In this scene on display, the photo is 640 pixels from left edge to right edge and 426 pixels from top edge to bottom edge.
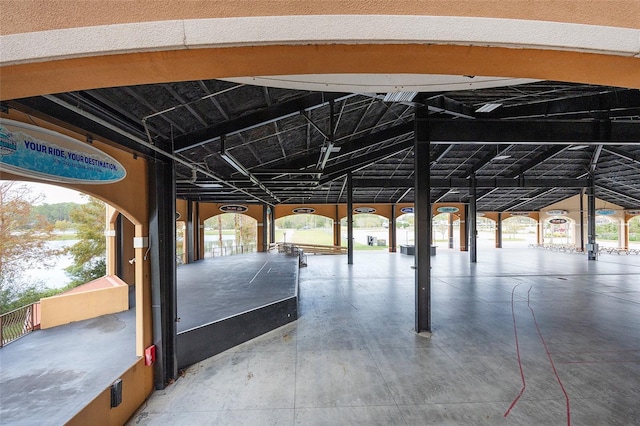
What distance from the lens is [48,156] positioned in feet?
8.77

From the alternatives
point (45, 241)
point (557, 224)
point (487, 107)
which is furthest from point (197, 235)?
point (557, 224)

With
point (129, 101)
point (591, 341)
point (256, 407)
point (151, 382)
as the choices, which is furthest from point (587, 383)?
point (129, 101)

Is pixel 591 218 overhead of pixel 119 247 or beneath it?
overhead

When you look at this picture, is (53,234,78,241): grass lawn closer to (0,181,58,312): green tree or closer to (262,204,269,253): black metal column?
(0,181,58,312): green tree

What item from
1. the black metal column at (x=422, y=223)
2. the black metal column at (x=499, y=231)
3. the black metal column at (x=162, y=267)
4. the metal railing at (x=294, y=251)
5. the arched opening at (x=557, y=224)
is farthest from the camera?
the black metal column at (x=499, y=231)

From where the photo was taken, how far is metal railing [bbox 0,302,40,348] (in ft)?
15.8

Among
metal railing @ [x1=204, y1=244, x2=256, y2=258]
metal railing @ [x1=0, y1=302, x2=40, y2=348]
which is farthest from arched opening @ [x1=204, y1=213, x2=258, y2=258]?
metal railing @ [x1=0, y1=302, x2=40, y2=348]

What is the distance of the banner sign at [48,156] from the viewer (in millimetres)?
2326

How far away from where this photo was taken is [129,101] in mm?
3635

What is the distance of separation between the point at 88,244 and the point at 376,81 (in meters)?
14.0

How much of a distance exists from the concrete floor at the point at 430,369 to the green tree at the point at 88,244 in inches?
372

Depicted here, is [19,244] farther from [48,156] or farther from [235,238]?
[235,238]

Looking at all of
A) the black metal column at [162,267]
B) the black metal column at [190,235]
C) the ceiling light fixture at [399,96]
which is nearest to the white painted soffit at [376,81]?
the ceiling light fixture at [399,96]

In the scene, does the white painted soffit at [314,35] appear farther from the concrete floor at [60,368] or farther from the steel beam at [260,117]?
the steel beam at [260,117]
